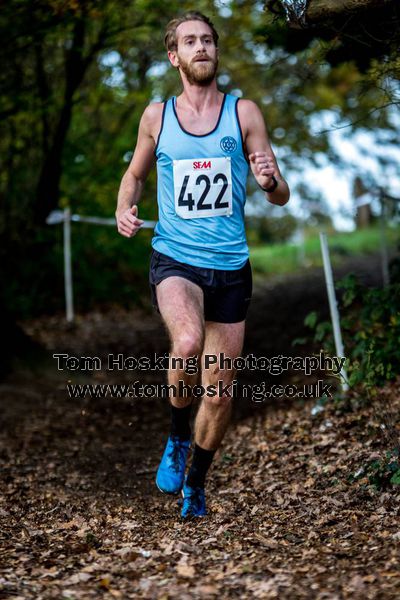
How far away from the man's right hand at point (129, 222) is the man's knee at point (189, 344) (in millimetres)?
571

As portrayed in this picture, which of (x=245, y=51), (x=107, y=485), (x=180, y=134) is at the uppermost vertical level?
(x=245, y=51)

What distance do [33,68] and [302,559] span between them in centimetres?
916

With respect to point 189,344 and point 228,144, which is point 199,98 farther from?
point 189,344

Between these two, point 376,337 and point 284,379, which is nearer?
point 376,337

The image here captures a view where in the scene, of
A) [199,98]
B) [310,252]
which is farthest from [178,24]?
[310,252]

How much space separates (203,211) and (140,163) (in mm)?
519

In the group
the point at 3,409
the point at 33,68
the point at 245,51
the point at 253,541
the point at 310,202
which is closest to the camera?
the point at 253,541

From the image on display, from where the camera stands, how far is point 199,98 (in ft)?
13.5

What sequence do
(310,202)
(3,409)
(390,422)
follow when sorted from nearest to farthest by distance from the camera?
(390,422) → (3,409) → (310,202)

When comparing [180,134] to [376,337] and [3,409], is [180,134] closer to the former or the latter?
[376,337]

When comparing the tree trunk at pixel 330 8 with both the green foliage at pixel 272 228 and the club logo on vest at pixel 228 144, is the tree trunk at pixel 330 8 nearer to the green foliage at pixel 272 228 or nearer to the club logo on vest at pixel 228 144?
the club logo on vest at pixel 228 144

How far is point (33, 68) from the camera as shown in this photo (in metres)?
Result: 10.9

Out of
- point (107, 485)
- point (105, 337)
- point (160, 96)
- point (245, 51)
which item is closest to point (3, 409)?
point (107, 485)

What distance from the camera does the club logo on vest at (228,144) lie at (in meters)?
4.00
